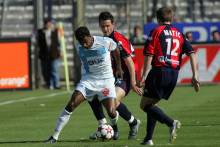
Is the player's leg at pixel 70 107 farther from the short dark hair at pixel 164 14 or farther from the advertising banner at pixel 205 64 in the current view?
the advertising banner at pixel 205 64

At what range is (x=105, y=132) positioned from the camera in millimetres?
13664

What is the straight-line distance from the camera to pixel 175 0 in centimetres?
3941

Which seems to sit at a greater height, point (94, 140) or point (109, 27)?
point (109, 27)

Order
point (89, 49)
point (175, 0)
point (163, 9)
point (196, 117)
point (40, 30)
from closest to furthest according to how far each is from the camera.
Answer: point (163, 9) → point (89, 49) → point (196, 117) → point (40, 30) → point (175, 0)

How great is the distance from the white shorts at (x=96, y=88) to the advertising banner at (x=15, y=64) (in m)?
14.4

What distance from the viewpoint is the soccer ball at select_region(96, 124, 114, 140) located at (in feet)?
44.8

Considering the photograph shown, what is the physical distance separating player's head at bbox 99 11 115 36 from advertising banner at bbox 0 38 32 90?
13930 millimetres

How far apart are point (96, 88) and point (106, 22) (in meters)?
1.13

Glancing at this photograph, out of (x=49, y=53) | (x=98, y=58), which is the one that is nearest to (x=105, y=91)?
(x=98, y=58)

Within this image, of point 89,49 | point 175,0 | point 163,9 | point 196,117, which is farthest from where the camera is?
point 175,0

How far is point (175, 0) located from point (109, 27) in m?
25.7

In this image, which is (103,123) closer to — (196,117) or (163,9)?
(163,9)

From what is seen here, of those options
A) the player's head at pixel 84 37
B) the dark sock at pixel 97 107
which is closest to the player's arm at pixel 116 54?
the player's head at pixel 84 37

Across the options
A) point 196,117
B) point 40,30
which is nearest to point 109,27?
point 196,117
